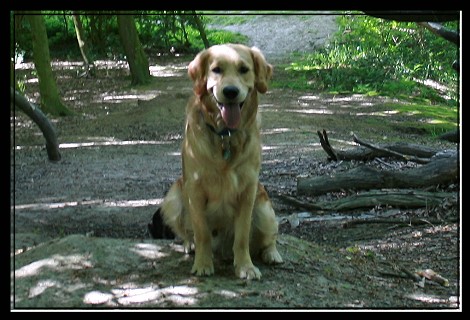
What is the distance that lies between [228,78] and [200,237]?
1.21m

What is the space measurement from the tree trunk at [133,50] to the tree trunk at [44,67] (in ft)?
13.3

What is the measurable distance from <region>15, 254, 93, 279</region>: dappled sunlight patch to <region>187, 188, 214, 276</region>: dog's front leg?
0.77 metres

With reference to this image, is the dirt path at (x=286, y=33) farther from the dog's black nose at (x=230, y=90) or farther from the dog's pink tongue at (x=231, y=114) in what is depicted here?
the dog's black nose at (x=230, y=90)

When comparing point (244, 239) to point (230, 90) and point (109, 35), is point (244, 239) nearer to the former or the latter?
point (230, 90)

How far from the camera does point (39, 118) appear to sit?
8617 millimetres

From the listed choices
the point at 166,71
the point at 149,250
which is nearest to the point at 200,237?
the point at 149,250

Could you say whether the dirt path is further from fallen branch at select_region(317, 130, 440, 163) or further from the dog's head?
the dog's head

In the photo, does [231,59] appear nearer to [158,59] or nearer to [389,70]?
[389,70]

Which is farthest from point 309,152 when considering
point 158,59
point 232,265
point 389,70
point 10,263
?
point 158,59

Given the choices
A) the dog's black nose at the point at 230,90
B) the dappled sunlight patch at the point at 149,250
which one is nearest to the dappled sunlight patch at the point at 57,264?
the dappled sunlight patch at the point at 149,250

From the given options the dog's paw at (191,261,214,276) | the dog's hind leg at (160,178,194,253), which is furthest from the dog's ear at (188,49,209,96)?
the dog's paw at (191,261,214,276)

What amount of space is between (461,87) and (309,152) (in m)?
6.59

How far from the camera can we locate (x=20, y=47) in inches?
833

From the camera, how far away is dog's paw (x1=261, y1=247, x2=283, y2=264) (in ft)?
17.1
